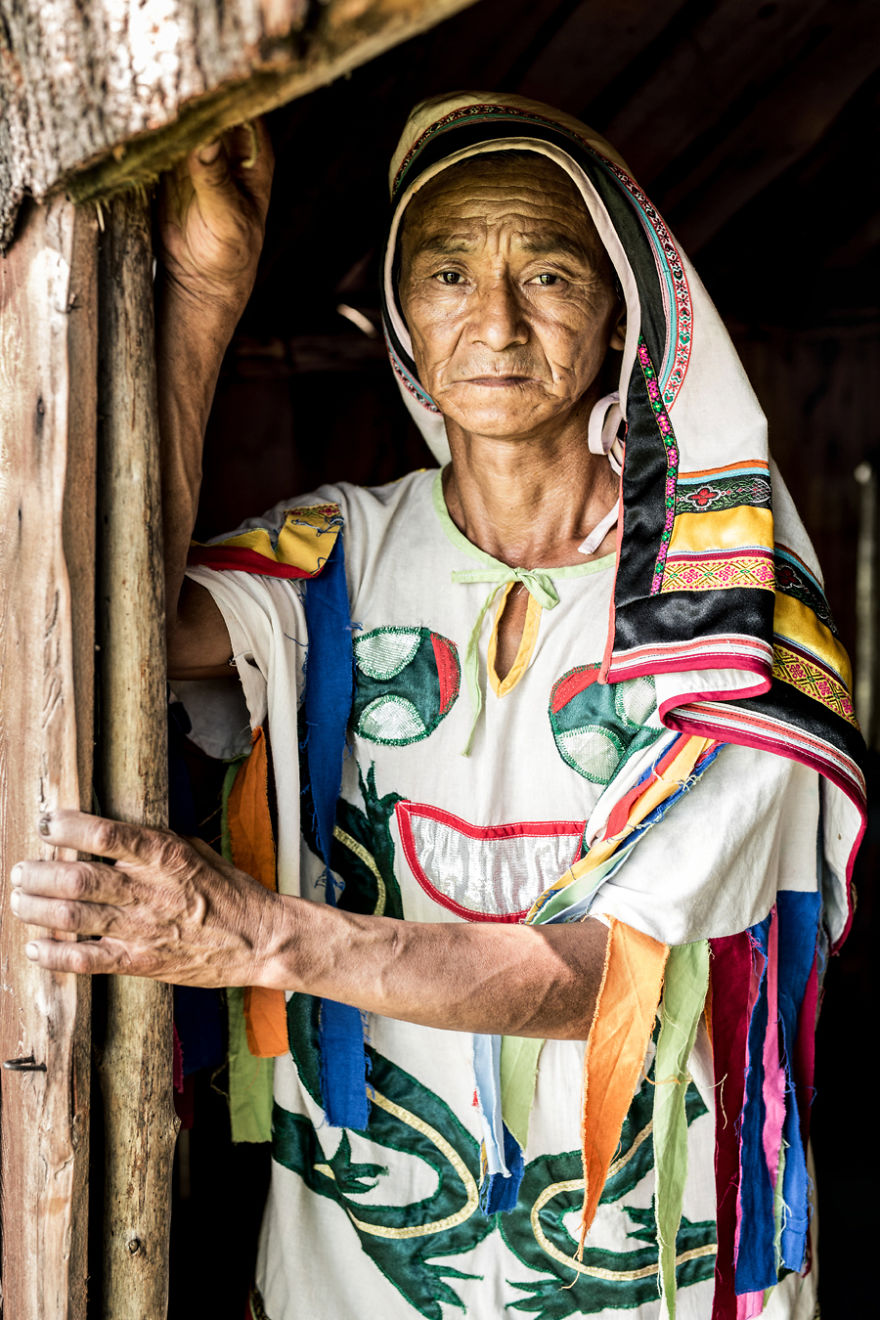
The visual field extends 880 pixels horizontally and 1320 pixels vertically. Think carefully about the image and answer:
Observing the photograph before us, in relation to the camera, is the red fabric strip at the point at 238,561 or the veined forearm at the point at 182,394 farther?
the red fabric strip at the point at 238,561

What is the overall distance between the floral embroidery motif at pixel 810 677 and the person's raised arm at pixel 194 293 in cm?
80

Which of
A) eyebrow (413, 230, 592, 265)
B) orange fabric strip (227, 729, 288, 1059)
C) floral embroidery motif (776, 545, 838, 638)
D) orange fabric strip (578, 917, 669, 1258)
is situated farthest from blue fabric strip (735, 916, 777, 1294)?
eyebrow (413, 230, 592, 265)

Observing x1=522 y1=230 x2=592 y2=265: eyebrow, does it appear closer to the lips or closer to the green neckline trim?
the green neckline trim

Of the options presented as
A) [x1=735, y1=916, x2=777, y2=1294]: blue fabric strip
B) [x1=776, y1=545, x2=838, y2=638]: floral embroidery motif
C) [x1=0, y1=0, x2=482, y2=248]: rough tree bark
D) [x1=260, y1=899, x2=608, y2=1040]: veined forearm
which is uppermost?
[x1=0, y1=0, x2=482, y2=248]: rough tree bark

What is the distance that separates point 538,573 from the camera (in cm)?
177

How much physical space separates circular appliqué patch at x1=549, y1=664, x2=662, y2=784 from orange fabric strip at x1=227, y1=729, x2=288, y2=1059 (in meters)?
0.44

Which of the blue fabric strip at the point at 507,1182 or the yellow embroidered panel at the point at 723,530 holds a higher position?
the yellow embroidered panel at the point at 723,530

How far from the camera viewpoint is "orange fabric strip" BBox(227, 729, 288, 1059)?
1739 mm

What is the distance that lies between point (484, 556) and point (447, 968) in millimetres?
659

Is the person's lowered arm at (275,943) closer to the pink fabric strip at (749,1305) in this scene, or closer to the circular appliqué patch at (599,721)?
the circular appliqué patch at (599,721)

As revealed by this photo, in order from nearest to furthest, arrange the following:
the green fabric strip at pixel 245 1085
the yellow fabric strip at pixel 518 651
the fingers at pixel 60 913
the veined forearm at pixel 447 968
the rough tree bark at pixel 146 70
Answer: the rough tree bark at pixel 146 70, the fingers at pixel 60 913, the veined forearm at pixel 447 968, the yellow fabric strip at pixel 518 651, the green fabric strip at pixel 245 1085

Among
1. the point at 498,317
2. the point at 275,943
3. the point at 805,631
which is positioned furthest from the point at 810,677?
the point at 275,943

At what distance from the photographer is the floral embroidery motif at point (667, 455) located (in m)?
1.61

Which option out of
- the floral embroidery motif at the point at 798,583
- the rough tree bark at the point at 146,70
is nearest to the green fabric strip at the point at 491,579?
the floral embroidery motif at the point at 798,583
